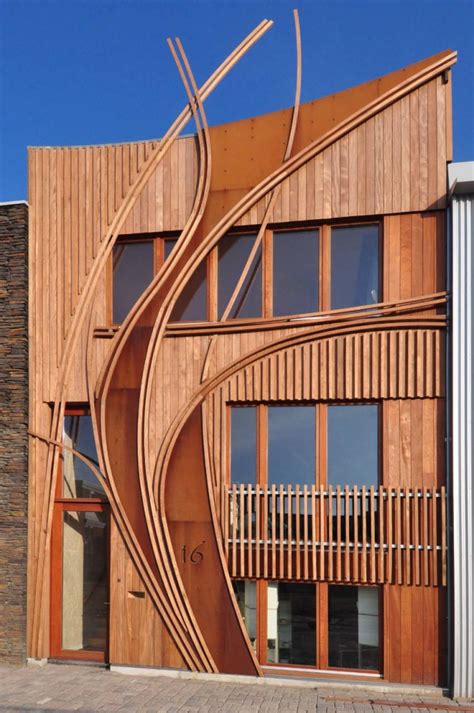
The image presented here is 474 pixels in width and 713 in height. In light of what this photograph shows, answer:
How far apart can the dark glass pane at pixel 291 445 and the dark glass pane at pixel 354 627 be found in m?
1.52

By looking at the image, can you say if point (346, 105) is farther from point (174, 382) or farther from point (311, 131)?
point (174, 382)

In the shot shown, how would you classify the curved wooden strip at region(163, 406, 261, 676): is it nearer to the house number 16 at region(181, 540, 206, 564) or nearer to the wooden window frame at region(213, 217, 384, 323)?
the house number 16 at region(181, 540, 206, 564)

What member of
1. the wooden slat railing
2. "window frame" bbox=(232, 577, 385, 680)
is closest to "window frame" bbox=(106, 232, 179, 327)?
the wooden slat railing

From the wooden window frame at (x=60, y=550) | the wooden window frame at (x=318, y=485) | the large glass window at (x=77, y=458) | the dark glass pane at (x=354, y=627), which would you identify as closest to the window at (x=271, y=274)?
the wooden window frame at (x=318, y=485)

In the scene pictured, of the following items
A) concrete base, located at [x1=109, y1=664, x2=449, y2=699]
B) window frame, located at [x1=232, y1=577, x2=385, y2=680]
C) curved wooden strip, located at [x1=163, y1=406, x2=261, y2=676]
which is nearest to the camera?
concrete base, located at [x1=109, y1=664, x2=449, y2=699]

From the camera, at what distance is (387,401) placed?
899 cm

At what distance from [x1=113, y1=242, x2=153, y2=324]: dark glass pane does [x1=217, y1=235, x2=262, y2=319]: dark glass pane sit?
109 cm

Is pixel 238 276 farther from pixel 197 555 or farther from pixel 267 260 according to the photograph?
pixel 197 555

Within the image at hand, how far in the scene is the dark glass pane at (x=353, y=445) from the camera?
9070mm

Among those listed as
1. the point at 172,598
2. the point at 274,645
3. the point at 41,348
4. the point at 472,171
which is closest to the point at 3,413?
the point at 41,348

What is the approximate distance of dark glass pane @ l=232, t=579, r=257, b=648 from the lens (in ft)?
30.3

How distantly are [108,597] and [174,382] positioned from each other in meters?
3.19

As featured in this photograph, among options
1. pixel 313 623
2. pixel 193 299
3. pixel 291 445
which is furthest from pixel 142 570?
pixel 193 299

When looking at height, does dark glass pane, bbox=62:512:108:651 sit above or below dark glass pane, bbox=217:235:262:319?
below
